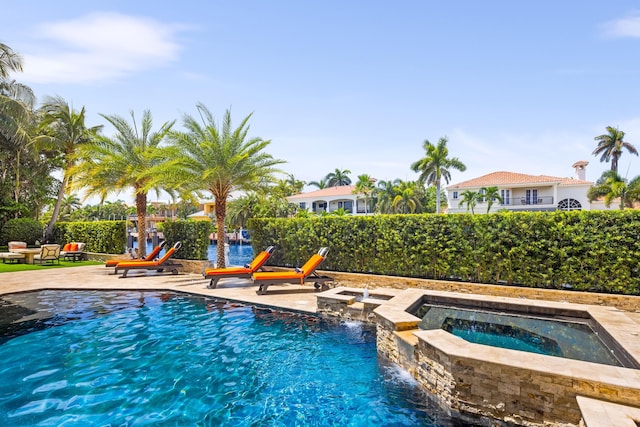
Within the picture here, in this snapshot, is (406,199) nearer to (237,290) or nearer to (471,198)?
(471,198)

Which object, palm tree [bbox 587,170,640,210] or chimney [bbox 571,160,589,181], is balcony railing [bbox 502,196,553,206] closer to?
palm tree [bbox 587,170,640,210]

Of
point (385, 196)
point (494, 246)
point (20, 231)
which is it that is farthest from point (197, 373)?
point (385, 196)

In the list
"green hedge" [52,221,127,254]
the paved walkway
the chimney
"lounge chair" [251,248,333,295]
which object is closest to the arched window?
the chimney

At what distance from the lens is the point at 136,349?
730 cm

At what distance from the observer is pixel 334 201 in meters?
56.5

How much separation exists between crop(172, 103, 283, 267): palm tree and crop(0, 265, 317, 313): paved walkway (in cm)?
243

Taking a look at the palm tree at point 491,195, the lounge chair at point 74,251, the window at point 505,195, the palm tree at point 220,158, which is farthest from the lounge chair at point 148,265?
the window at point 505,195

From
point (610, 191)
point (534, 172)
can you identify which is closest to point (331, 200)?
point (534, 172)

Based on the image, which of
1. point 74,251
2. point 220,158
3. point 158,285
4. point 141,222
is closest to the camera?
point 158,285

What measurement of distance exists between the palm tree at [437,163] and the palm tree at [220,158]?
38000mm

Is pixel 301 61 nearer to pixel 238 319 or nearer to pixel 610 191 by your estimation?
pixel 238 319

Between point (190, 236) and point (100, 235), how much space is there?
368 inches

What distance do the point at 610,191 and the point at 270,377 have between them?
45.7 metres

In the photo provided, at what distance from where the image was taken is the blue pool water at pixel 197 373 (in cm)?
492
